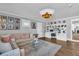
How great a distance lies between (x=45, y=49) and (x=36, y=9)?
75cm

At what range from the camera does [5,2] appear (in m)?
1.81

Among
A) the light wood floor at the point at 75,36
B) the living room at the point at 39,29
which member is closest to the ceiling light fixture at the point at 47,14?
the living room at the point at 39,29

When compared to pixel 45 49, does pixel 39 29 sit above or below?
above

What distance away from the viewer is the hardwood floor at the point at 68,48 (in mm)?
1828

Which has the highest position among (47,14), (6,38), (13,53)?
(47,14)

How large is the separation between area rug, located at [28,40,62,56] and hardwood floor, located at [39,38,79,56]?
6 cm

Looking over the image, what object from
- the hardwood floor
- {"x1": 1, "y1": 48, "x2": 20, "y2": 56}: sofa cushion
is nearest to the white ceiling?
the hardwood floor

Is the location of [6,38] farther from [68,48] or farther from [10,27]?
[68,48]

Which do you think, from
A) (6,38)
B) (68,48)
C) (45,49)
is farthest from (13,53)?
(68,48)

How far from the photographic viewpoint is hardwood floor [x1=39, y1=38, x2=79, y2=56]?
1.83 meters

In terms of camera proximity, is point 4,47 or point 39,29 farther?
point 39,29

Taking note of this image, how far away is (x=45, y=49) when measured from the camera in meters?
1.95

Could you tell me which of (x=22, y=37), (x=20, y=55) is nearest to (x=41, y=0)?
(x=22, y=37)

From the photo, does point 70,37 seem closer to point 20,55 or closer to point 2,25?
point 20,55
